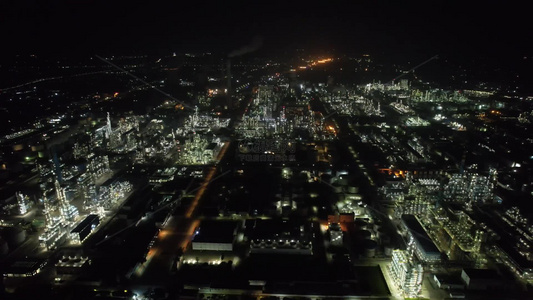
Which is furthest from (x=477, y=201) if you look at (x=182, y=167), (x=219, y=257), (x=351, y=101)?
(x=351, y=101)

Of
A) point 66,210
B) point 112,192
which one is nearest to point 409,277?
point 112,192

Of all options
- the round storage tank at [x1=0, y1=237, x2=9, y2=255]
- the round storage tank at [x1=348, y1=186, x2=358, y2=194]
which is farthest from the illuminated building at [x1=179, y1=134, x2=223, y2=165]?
the round storage tank at [x1=0, y1=237, x2=9, y2=255]

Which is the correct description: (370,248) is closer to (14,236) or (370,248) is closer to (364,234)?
(364,234)

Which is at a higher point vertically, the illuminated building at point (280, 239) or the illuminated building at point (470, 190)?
the illuminated building at point (470, 190)

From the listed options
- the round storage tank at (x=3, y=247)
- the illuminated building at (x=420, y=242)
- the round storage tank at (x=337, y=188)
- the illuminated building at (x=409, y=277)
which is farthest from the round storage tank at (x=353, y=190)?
the round storage tank at (x=3, y=247)

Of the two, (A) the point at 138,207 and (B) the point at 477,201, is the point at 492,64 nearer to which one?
(B) the point at 477,201

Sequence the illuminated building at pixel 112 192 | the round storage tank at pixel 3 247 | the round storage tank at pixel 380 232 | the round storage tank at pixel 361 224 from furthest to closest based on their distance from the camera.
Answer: the illuminated building at pixel 112 192 < the round storage tank at pixel 361 224 < the round storage tank at pixel 380 232 < the round storage tank at pixel 3 247

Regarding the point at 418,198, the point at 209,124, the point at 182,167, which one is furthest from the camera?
the point at 209,124

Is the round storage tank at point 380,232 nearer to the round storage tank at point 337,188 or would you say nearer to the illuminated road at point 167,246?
the round storage tank at point 337,188

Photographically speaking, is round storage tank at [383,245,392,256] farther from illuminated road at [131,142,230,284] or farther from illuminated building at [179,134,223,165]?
illuminated building at [179,134,223,165]
